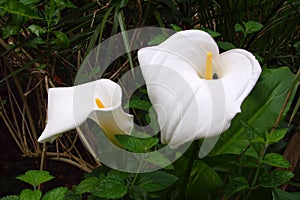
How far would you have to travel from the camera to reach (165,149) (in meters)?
0.57

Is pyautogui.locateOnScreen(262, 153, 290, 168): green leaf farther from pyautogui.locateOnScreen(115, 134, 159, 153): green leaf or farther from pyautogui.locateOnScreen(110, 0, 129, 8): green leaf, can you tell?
pyautogui.locateOnScreen(110, 0, 129, 8): green leaf

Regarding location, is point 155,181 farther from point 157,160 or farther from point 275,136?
point 275,136

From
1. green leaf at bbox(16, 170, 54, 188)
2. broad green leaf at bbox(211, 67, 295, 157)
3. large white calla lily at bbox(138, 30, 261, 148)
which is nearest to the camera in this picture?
large white calla lily at bbox(138, 30, 261, 148)

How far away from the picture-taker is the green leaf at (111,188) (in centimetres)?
48

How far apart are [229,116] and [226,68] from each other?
0.35ft

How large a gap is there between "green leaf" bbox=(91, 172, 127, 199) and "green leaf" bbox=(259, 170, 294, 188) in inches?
6.7

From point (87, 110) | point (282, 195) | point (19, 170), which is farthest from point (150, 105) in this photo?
point (19, 170)

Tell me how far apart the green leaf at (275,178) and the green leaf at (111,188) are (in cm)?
17

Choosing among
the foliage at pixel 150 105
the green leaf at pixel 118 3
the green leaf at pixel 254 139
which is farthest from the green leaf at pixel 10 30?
the green leaf at pixel 254 139

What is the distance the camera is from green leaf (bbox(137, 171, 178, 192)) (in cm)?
51

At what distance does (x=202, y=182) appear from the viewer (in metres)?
0.63

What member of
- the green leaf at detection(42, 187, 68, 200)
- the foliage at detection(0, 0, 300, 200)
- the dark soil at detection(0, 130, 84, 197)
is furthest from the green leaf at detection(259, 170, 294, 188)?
the dark soil at detection(0, 130, 84, 197)

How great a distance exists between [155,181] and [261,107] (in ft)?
0.87

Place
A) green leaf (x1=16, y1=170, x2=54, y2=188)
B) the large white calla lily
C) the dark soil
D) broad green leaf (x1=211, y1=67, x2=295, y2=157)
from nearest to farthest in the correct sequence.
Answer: the large white calla lily < green leaf (x1=16, y1=170, x2=54, y2=188) < broad green leaf (x1=211, y1=67, x2=295, y2=157) < the dark soil
